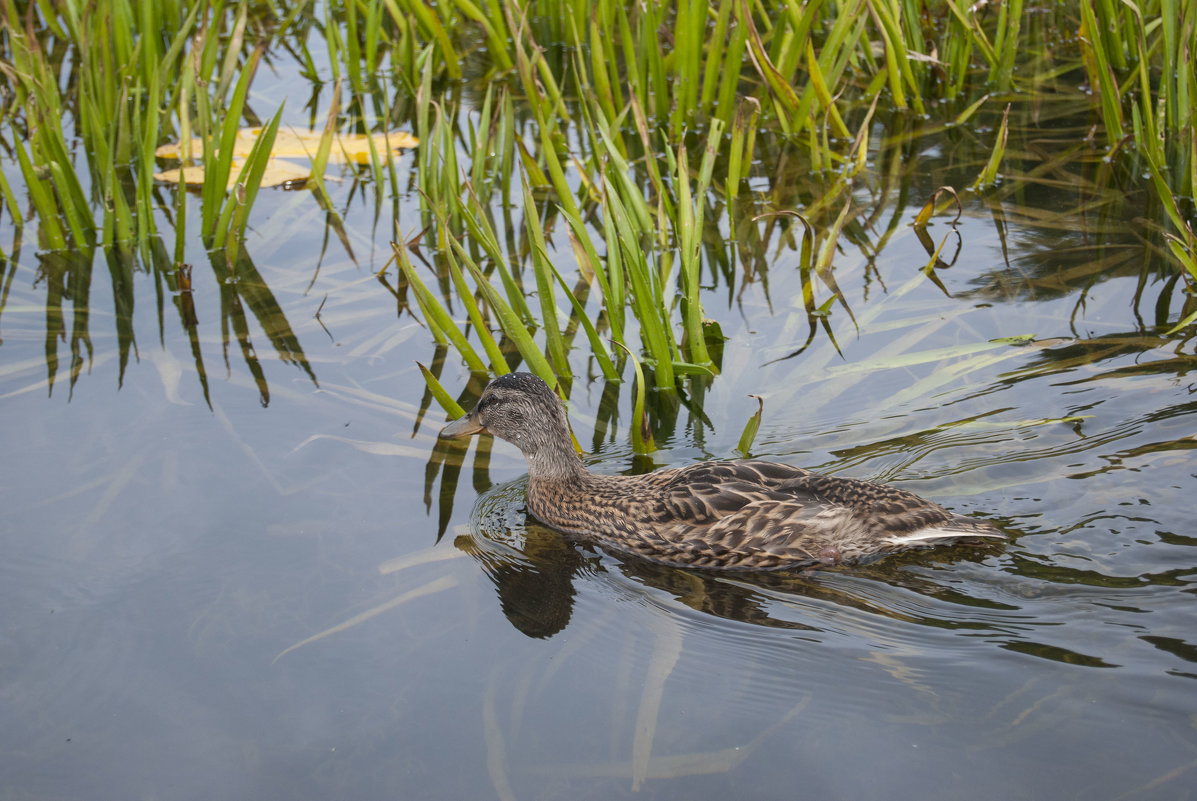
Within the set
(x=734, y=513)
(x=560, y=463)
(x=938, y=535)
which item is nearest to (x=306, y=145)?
(x=560, y=463)

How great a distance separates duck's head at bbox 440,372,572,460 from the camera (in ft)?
15.5

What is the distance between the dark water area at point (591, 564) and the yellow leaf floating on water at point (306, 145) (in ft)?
5.18

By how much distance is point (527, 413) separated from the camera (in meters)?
4.74

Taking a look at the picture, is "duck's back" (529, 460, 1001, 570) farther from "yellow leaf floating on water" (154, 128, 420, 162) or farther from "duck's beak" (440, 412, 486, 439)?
"yellow leaf floating on water" (154, 128, 420, 162)

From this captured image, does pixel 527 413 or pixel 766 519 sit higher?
pixel 527 413

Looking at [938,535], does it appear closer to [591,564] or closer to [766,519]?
[766,519]

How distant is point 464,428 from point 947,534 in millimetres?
2196

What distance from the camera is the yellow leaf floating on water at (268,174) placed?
7449 millimetres

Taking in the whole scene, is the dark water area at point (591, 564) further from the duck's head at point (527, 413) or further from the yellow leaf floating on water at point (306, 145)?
the yellow leaf floating on water at point (306, 145)

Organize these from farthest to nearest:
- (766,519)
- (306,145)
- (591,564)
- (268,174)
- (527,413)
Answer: (306,145), (268,174), (527,413), (591,564), (766,519)

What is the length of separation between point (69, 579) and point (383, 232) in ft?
11.6

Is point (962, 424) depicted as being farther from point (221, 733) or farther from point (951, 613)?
point (221, 733)

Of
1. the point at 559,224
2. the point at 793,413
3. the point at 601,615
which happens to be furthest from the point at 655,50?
the point at 601,615

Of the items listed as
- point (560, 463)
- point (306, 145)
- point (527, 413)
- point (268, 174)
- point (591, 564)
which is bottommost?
point (591, 564)
